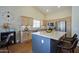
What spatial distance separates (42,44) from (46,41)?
118mm

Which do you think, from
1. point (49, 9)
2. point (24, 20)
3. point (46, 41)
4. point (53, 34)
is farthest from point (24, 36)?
point (49, 9)

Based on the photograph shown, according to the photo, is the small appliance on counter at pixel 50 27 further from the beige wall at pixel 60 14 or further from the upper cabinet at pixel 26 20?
the upper cabinet at pixel 26 20

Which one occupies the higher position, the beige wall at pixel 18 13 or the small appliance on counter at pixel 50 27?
the beige wall at pixel 18 13

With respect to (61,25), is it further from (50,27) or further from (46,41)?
(46,41)

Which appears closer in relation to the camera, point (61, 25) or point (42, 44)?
point (61, 25)

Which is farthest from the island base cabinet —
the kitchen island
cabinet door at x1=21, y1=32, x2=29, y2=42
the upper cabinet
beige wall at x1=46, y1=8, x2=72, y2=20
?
beige wall at x1=46, y1=8, x2=72, y2=20

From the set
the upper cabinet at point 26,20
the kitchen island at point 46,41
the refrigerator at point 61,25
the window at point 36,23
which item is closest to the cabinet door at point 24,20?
the upper cabinet at point 26,20

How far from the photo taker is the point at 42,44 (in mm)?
2137

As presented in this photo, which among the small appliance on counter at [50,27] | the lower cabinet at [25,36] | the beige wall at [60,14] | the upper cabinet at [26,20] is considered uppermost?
the beige wall at [60,14]

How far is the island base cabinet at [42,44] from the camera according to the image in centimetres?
203

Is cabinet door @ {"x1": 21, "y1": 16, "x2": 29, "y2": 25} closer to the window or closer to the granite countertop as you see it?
the window
